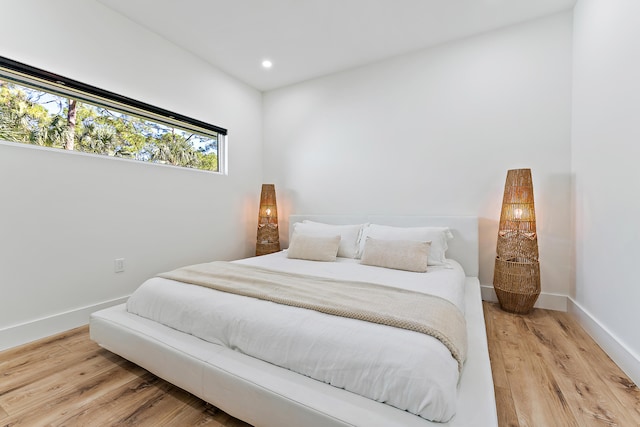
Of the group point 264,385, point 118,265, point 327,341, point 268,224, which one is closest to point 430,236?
point 327,341

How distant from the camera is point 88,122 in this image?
2383 mm

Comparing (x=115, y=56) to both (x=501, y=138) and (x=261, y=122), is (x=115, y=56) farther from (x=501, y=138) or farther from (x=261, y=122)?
(x=501, y=138)

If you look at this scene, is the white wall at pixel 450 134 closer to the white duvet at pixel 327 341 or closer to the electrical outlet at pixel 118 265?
the white duvet at pixel 327 341

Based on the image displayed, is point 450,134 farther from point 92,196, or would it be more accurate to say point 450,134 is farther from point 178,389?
point 92,196

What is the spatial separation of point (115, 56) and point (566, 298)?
183 inches

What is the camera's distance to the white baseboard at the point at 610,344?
60.1 inches

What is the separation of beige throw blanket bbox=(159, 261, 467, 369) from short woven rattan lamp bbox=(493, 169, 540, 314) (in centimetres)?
141

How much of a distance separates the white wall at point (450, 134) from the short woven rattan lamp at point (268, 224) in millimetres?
293

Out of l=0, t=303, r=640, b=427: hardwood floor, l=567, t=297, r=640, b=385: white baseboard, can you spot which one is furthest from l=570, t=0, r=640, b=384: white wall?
l=0, t=303, r=640, b=427: hardwood floor

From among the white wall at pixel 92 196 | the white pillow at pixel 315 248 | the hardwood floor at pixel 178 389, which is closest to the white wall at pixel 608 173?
the hardwood floor at pixel 178 389

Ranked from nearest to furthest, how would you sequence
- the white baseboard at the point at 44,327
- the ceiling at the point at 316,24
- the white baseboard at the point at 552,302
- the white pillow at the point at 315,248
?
1. the white baseboard at the point at 44,327
2. the ceiling at the point at 316,24
3. the white baseboard at the point at 552,302
4. the white pillow at the point at 315,248

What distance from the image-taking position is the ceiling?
240 cm

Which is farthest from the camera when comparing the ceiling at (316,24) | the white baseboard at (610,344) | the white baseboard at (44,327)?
the ceiling at (316,24)

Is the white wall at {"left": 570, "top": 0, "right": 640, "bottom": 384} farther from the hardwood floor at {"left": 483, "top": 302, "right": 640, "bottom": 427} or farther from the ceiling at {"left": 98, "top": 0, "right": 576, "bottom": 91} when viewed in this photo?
the ceiling at {"left": 98, "top": 0, "right": 576, "bottom": 91}
